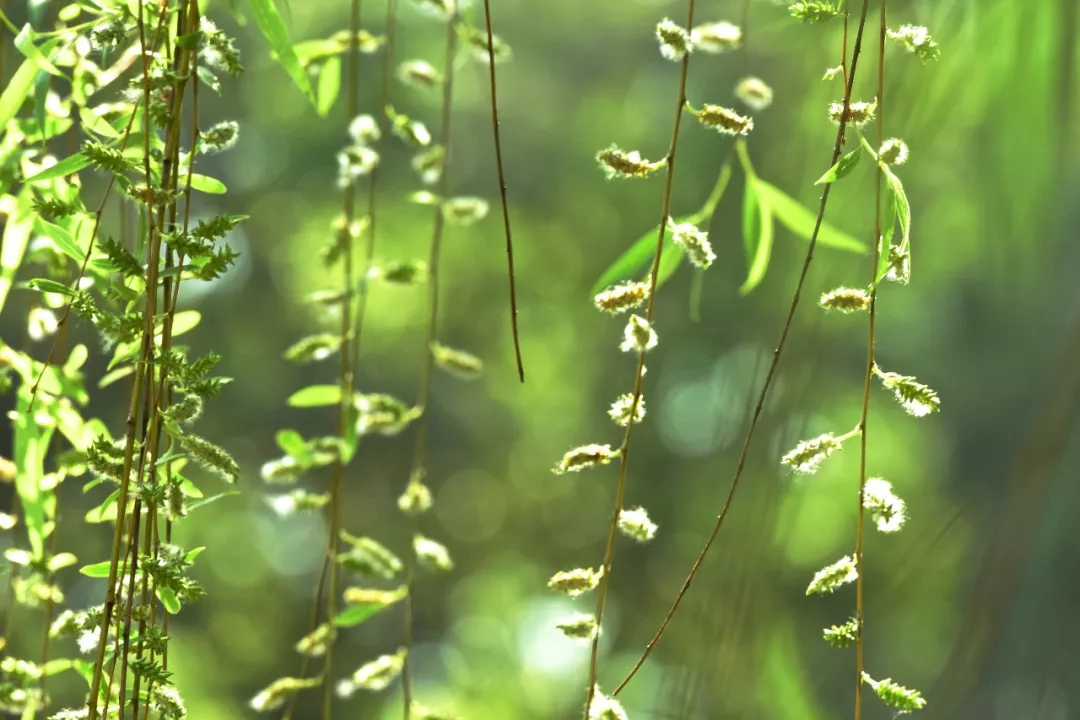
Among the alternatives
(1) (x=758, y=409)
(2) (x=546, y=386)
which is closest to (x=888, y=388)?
(1) (x=758, y=409)

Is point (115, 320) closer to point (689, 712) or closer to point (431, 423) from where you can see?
point (689, 712)

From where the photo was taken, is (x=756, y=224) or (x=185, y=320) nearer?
(x=185, y=320)

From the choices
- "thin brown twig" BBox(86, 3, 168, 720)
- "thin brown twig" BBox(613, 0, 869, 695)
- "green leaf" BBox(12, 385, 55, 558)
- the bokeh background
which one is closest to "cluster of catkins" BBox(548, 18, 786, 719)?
"thin brown twig" BBox(613, 0, 869, 695)

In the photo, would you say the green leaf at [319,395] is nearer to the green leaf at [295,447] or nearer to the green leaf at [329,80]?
the green leaf at [295,447]

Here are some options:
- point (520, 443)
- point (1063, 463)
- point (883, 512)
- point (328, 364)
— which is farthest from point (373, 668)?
point (520, 443)

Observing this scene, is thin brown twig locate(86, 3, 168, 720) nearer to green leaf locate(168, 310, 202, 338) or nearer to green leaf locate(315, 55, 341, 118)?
green leaf locate(168, 310, 202, 338)

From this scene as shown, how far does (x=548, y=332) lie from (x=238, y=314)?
85cm

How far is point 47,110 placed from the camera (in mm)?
464

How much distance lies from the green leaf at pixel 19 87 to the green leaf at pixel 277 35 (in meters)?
0.08

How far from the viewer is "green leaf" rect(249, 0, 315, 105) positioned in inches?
16.7

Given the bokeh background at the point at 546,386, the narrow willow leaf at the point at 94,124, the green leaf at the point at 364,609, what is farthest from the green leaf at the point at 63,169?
the bokeh background at the point at 546,386

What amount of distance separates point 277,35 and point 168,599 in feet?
0.68

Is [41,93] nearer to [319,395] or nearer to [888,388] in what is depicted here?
[319,395]

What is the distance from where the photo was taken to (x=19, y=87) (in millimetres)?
432
